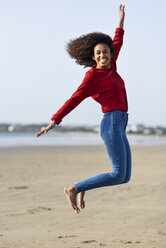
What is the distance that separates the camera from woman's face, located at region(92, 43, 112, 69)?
4.25m

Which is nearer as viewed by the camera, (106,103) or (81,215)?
(106,103)

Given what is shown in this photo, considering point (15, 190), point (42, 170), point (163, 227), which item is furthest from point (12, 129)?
point (163, 227)

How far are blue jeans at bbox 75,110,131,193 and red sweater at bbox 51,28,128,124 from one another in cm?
10

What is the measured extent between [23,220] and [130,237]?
1.83 metres

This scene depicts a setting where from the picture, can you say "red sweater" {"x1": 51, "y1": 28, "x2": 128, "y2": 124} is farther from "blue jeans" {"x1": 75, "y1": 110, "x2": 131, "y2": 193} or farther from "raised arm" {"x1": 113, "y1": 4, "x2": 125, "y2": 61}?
"raised arm" {"x1": 113, "y1": 4, "x2": 125, "y2": 61}

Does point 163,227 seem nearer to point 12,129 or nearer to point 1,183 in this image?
point 1,183

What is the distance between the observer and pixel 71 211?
7.43 metres

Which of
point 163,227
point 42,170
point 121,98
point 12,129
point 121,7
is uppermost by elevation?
point 121,7

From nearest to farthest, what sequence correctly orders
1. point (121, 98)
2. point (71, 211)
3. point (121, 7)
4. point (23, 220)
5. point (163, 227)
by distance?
point (121, 98) < point (121, 7) < point (163, 227) < point (23, 220) < point (71, 211)

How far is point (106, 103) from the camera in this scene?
13.8 ft

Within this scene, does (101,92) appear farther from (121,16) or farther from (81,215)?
(81,215)

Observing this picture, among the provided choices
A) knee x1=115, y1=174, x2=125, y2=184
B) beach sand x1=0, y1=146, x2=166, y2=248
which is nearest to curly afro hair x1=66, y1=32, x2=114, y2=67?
knee x1=115, y1=174, x2=125, y2=184

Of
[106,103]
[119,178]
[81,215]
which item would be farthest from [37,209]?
[106,103]

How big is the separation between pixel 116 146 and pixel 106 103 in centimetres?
43
